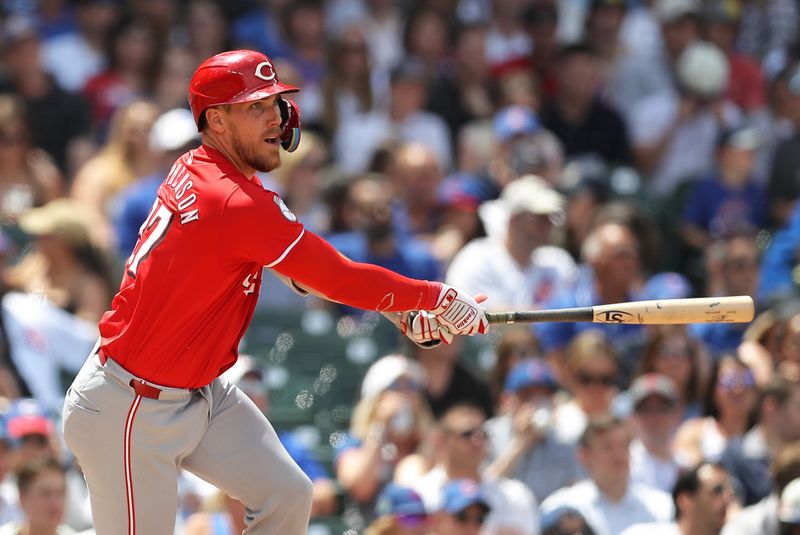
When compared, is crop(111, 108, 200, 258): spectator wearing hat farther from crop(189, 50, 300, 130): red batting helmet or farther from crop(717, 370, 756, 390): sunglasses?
crop(189, 50, 300, 130): red batting helmet

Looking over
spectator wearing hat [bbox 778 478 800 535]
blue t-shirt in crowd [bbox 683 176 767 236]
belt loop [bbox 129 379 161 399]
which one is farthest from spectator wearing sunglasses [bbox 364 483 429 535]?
blue t-shirt in crowd [bbox 683 176 767 236]

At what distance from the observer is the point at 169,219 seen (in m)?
4.43

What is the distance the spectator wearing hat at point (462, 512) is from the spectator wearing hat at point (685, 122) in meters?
4.40

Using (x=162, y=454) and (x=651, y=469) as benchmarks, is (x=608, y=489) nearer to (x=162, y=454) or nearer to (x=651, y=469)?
(x=651, y=469)

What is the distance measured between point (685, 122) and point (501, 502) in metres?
4.63

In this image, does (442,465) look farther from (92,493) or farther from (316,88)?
(316,88)

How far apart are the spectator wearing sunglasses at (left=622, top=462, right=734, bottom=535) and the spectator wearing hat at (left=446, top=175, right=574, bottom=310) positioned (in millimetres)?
1887

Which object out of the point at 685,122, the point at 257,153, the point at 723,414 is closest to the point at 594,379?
the point at 723,414

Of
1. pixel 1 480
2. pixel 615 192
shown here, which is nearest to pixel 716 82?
pixel 615 192

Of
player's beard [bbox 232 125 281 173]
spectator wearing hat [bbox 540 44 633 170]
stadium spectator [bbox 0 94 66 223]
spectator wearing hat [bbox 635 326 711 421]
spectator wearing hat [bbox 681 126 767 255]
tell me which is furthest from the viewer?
spectator wearing hat [bbox 540 44 633 170]

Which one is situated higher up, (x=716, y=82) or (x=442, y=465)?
(x=716, y=82)

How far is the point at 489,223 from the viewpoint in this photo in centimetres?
873

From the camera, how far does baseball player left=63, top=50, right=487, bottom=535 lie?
4367 mm

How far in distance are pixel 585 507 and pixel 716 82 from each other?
4.87m
